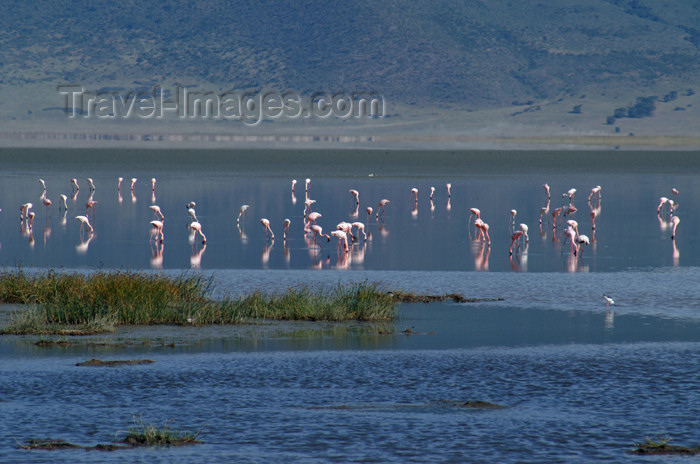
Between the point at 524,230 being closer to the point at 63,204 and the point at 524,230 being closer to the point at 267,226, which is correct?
the point at 267,226

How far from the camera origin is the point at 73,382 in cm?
1438

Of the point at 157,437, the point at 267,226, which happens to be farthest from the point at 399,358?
the point at 267,226

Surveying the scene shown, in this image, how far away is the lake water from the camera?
12.1 m

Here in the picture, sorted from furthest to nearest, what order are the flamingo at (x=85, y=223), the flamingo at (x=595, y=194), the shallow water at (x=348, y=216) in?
1. the flamingo at (x=595, y=194)
2. the flamingo at (x=85, y=223)
3. the shallow water at (x=348, y=216)

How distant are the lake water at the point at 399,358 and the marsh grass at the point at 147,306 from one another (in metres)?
0.44

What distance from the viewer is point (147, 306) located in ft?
61.8

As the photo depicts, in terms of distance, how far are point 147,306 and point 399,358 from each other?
14.7 feet

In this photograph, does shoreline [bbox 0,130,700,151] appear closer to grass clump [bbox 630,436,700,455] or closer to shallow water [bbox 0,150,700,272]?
shallow water [bbox 0,150,700,272]

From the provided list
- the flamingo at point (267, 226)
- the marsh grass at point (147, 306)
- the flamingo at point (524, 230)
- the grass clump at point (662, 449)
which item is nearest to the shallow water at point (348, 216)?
the flamingo at point (267, 226)

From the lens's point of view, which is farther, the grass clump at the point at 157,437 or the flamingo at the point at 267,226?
the flamingo at the point at 267,226

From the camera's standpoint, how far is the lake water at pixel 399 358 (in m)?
12.1

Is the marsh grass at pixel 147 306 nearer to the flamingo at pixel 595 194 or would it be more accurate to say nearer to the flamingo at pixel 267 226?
the flamingo at pixel 267 226

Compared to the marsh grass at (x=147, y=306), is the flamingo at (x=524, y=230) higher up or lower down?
higher up

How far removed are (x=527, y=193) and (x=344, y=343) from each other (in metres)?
46.1
